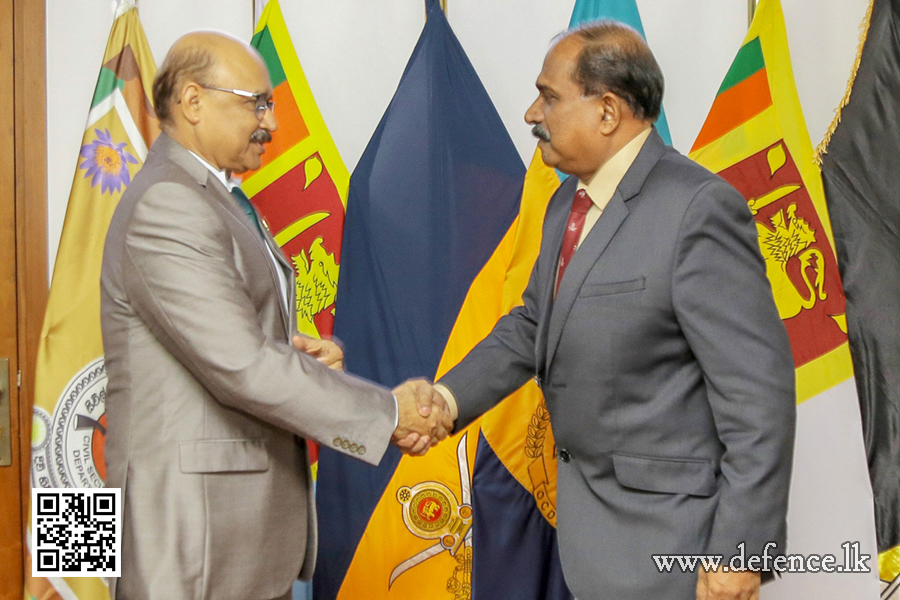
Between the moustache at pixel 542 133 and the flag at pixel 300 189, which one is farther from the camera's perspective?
the flag at pixel 300 189

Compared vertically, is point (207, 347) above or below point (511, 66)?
below

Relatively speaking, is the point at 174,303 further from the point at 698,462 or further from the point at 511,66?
the point at 511,66

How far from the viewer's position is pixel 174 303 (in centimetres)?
159

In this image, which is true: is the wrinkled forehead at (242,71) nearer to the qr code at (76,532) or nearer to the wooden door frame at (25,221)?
the qr code at (76,532)

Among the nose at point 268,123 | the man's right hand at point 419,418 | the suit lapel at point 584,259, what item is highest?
the nose at point 268,123

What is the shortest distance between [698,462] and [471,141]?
150 centimetres

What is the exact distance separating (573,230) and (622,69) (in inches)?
13.7

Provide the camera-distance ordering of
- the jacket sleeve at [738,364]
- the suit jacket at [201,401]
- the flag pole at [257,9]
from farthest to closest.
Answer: the flag pole at [257,9] < the suit jacket at [201,401] < the jacket sleeve at [738,364]

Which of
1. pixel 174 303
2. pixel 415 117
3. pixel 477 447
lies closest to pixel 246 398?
pixel 174 303

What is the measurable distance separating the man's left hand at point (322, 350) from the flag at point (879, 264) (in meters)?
1.75

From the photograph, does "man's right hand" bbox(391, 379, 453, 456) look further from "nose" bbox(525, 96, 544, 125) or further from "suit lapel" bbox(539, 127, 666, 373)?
"nose" bbox(525, 96, 544, 125)

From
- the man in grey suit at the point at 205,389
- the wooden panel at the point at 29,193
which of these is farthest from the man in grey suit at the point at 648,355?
the wooden panel at the point at 29,193

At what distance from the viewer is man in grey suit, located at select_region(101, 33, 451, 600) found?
62.4 inches

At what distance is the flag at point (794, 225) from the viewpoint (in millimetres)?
2719
